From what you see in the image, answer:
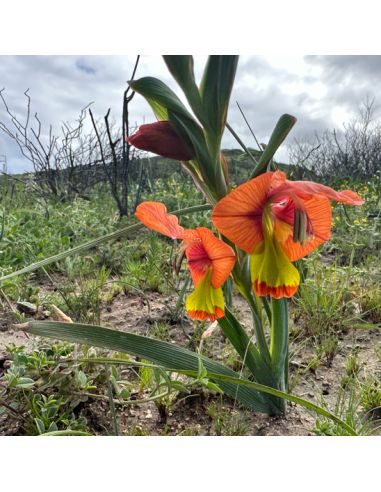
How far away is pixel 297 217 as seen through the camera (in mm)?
438

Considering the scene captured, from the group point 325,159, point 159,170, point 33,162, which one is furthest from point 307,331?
point 159,170

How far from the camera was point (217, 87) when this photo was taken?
0.51 m

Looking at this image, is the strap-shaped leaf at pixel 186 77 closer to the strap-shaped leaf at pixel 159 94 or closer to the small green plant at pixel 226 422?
the strap-shaped leaf at pixel 159 94

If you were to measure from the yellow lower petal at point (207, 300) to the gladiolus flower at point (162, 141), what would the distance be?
0.14 metres

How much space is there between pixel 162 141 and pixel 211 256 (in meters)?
0.14

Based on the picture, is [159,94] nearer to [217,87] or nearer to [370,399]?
[217,87]

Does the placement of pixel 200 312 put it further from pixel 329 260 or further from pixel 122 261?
pixel 329 260

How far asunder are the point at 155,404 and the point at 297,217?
40cm

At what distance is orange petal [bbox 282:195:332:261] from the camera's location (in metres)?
0.49

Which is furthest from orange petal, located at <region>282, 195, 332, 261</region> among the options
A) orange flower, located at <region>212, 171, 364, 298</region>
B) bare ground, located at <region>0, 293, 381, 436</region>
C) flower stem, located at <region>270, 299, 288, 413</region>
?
bare ground, located at <region>0, 293, 381, 436</region>

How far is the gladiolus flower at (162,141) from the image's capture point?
1.61ft

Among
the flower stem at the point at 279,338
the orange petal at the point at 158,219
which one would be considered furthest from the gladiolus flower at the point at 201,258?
the flower stem at the point at 279,338

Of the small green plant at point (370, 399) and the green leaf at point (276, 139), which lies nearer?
the green leaf at point (276, 139)

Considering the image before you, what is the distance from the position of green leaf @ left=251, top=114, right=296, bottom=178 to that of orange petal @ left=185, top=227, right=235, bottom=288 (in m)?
0.09
